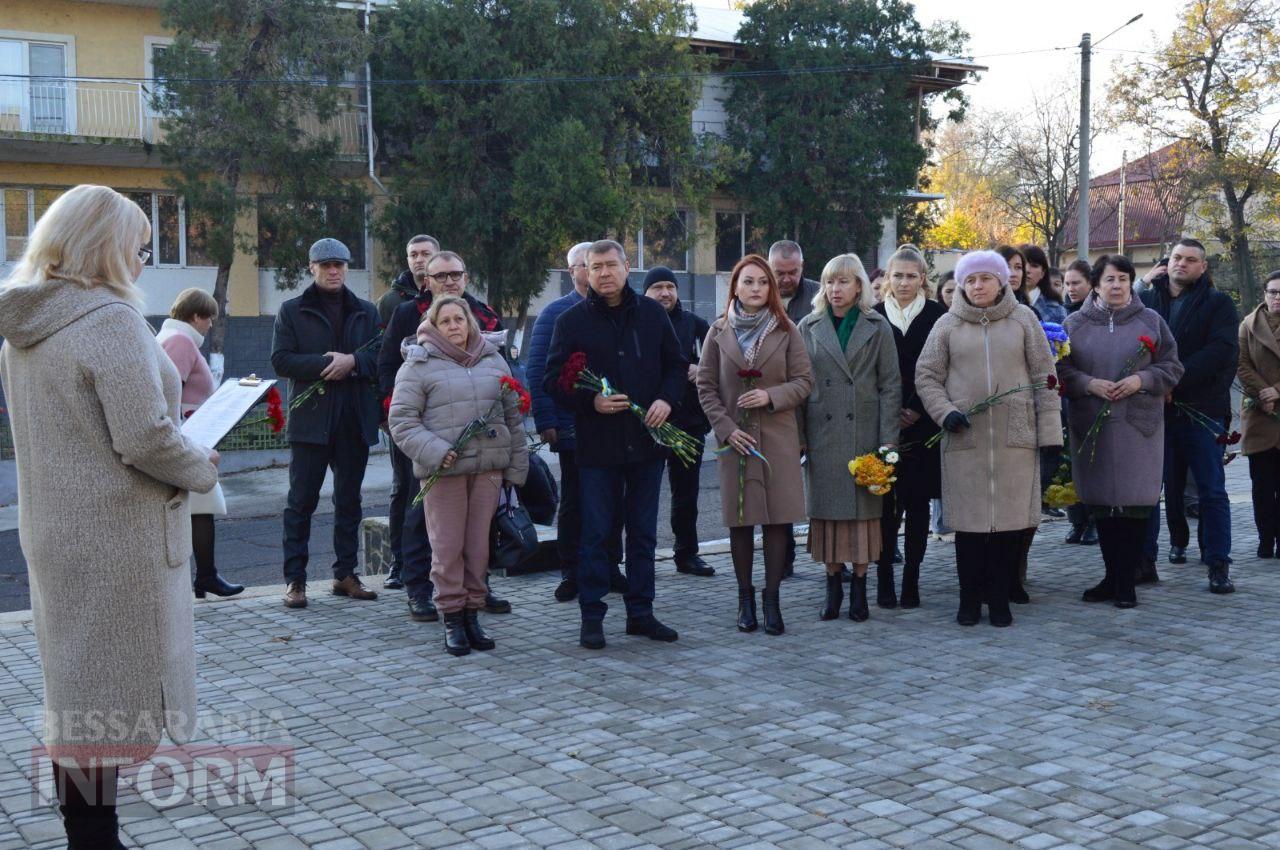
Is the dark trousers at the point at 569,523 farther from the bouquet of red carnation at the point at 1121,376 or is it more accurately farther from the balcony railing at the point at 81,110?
the balcony railing at the point at 81,110

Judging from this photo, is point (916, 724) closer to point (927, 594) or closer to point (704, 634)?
point (704, 634)

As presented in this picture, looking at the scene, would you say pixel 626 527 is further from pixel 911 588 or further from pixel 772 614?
pixel 911 588

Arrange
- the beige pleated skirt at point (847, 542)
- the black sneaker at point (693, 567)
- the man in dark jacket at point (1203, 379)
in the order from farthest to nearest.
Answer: the black sneaker at point (693, 567) → the man in dark jacket at point (1203, 379) → the beige pleated skirt at point (847, 542)

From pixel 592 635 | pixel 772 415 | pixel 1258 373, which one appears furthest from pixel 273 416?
pixel 1258 373

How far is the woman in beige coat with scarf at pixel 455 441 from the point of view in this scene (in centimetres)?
714

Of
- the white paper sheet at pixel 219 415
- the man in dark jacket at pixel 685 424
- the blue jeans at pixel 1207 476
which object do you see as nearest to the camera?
the white paper sheet at pixel 219 415

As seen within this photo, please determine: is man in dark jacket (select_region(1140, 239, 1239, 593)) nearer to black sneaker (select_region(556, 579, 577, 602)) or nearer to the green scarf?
the green scarf

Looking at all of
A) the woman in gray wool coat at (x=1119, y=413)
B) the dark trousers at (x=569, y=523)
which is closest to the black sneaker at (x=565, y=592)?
the dark trousers at (x=569, y=523)

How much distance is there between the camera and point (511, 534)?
8.12m

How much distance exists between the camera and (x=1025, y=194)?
4428 centimetres

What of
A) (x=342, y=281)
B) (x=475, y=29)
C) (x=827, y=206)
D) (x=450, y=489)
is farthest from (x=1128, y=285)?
(x=827, y=206)

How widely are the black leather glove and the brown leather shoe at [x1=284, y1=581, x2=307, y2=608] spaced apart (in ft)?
13.1

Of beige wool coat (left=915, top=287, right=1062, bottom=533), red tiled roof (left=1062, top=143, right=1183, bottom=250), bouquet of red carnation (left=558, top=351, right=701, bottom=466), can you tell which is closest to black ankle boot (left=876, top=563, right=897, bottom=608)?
beige wool coat (left=915, top=287, right=1062, bottom=533)

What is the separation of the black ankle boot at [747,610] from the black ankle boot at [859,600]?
2.05 feet
